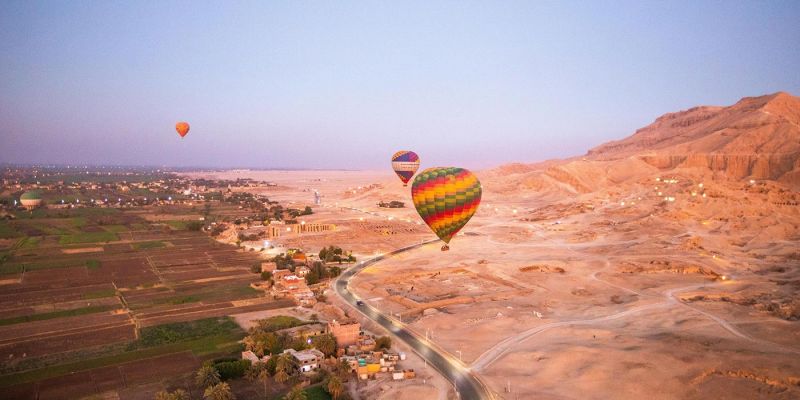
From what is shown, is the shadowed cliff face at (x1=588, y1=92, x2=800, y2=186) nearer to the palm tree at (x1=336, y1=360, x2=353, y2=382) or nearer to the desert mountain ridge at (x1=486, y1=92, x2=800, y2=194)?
the desert mountain ridge at (x1=486, y1=92, x2=800, y2=194)

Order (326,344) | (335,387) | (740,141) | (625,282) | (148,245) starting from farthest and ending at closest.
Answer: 1. (740,141)
2. (148,245)
3. (625,282)
4. (326,344)
5. (335,387)

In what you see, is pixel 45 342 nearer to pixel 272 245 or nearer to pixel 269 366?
pixel 269 366

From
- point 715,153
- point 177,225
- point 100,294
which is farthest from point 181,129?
point 715,153

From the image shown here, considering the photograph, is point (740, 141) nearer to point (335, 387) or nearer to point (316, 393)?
point (335, 387)

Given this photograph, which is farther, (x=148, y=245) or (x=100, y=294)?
(x=148, y=245)

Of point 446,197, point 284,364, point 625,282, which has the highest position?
point 446,197

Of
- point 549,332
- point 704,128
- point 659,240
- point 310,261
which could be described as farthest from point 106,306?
point 704,128

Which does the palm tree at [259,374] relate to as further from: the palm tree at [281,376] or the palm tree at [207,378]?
the palm tree at [207,378]
